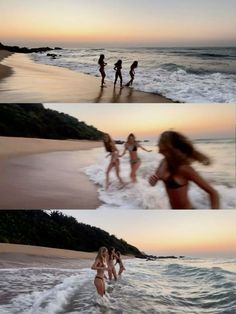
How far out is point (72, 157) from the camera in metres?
2.78

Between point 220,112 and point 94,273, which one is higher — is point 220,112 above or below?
above

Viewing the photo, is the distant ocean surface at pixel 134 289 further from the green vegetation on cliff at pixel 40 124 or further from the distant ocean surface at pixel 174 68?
the distant ocean surface at pixel 174 68

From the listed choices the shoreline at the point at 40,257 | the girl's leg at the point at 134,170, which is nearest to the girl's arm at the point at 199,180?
the girl's leg at the point at 134,170

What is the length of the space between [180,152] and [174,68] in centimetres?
42

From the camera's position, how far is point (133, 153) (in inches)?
109

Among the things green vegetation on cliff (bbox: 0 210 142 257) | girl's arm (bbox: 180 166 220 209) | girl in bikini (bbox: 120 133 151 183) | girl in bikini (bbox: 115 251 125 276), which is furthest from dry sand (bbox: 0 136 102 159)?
girl in bikini (bbox: 115 251 125 276)

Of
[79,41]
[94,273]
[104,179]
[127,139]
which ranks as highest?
[79,41]

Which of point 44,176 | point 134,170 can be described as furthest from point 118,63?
point 44,176

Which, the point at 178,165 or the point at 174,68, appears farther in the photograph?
the point at 174,68

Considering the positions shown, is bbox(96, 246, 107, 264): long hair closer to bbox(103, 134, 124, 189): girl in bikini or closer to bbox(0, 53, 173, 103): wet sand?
bbox(103, 134, 124, 189): girl in bikini

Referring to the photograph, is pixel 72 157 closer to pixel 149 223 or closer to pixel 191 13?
pixel 149 223

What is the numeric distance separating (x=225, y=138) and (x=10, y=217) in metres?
1.07

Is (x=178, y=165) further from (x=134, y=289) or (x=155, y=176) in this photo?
(x=134, y=289)

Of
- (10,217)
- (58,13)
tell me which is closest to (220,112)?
(58,13)
